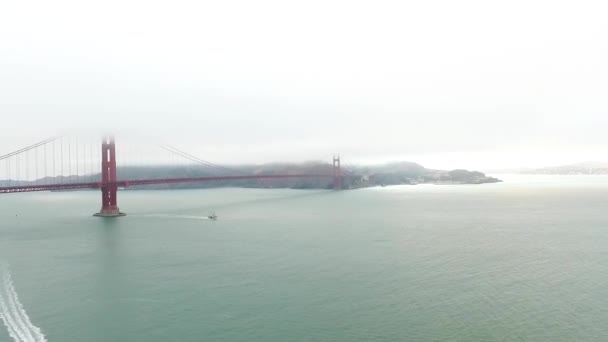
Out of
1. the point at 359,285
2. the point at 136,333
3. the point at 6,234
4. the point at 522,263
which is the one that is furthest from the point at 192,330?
the point at 6,234

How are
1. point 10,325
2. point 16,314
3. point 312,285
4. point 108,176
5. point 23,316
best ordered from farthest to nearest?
point 108,176, point 312,285, point 16,314, point 23,316, point 10,325

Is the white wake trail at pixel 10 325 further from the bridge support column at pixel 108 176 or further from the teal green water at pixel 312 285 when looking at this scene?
the bridge support column at pixel 108 176

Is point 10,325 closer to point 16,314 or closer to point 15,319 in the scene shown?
point 15,319

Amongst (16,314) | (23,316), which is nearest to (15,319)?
(23,316)

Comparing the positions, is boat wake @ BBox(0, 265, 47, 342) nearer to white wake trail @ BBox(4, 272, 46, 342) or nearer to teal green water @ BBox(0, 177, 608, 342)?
white wake trail @ BBox(4, 272, 46, 342)

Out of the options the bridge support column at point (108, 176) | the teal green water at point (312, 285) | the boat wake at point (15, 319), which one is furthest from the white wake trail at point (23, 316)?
the bridge support column at point (108, 176)

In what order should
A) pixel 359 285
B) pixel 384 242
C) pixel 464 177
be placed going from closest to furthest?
pixel 359 285, pixel 384 242, pixel 464 177

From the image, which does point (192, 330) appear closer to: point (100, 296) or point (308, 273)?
point (100, 296)
